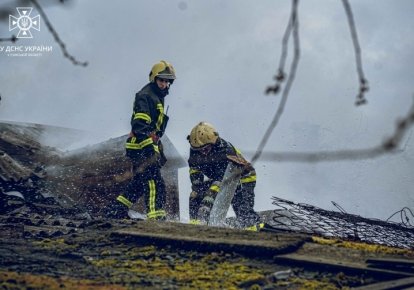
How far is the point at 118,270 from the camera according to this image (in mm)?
4227

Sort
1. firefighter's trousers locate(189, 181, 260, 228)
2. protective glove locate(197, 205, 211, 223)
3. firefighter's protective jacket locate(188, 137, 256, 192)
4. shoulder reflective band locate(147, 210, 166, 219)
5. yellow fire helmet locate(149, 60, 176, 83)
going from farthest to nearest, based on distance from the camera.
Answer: firefighter's protective jacket locate(188, 137, 256, 192) < firefighter's trousers locate(189, 181, 260, 228) < yellow fire helmet locate(149, 60, 176, 83) < protective glove locate(197, 205, 211, 223) < shoulder reflective band locate(147, 210, 166, 219)

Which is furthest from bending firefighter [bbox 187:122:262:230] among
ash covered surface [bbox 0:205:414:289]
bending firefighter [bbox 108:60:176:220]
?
ash covered surface [bbox 0:205:414:289]

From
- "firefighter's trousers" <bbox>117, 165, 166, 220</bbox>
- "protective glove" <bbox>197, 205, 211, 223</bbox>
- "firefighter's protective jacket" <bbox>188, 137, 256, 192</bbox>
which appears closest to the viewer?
"firefighter's trousers" <bbox>117, 165, 166, 220</bbox>

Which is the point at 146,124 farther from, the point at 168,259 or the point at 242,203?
the point at 168,259

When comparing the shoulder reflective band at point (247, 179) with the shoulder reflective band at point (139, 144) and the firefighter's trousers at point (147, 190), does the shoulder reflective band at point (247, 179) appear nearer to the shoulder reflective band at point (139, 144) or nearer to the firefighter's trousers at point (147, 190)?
the firefighter's trousers at point (147, 190)

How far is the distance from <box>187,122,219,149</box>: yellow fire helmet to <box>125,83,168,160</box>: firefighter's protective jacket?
567mm

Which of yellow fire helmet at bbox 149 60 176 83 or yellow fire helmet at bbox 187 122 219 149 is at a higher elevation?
yellow fire helmet at bbox 149 60 176 83

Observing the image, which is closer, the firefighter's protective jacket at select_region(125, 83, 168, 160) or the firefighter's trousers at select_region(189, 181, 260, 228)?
the firefighter's protective jacket at select_region(125, 83, 168, 160)

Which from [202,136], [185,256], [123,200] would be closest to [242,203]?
[202,136]

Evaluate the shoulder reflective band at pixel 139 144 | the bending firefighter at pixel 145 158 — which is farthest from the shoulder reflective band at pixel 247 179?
the shoulder reflective band at pixel 139 144

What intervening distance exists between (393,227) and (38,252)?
176 inches

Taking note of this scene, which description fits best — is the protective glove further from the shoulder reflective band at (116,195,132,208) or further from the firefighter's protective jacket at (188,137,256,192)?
the shoulder reflective band at (116,195,132,208)

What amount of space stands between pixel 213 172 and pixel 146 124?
139cm

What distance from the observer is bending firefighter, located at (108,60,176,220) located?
Result: 7605 millimetres
